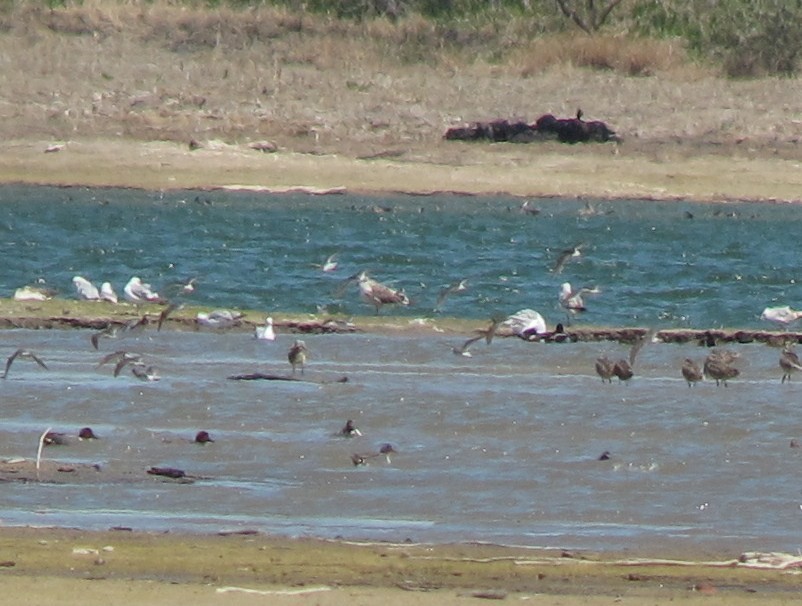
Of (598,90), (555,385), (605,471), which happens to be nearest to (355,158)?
(598,90)

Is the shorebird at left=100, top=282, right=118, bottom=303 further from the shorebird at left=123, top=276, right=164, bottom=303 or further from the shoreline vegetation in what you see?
the shoreline vegetation

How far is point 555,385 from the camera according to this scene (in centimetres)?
1246

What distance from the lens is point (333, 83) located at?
1340 inches

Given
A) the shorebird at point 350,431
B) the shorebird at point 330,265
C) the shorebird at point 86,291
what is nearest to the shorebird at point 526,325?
the shorebird at point 86,291

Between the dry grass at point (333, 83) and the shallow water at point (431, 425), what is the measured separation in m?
10.1

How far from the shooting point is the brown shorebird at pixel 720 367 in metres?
12.3

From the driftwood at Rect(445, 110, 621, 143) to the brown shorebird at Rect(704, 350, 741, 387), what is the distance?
60.5 feet

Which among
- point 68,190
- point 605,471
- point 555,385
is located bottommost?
point 68,190

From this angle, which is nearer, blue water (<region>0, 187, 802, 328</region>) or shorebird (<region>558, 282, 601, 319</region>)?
shorebird (<region>558, 282, 601, 319</region>)

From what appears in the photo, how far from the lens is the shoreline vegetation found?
1169 inches

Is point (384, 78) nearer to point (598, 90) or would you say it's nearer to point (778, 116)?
point (598, 90)

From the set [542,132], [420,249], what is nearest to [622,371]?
[420,249]

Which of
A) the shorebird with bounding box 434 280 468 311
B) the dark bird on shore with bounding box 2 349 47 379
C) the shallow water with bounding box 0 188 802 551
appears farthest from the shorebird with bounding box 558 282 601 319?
the dark bird on shore with bounding box 2 349 47 379

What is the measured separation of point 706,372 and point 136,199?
672 inches
